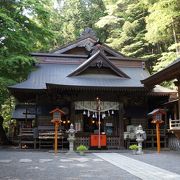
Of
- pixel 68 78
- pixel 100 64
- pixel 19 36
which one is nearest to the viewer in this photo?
pixel 19 36

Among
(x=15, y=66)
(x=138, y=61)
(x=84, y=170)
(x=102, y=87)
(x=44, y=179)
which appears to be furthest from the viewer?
(x=138, y=61)

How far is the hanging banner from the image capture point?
65.1ft

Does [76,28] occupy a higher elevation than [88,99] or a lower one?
higher

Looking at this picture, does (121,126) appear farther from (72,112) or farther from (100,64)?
(100,64)

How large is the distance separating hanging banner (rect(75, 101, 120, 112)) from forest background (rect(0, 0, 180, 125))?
446cm

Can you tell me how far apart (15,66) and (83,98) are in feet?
16.1

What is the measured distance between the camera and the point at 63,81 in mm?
20250

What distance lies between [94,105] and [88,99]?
1.81 ft

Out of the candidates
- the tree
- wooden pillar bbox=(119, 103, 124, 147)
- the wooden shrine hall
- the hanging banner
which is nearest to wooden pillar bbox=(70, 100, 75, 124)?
the wooden shrine hall

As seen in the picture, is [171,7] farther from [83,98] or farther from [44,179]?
[44,179]

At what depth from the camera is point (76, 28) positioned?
42.6 m

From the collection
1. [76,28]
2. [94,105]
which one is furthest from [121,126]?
[76,28]

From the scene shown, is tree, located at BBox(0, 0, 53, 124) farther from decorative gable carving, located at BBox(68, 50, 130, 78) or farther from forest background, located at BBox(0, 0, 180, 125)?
decorative gable carving, located at BBox(68, 50, 130, 78)

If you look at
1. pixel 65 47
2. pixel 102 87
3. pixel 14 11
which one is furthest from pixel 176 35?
pixel 14 11
